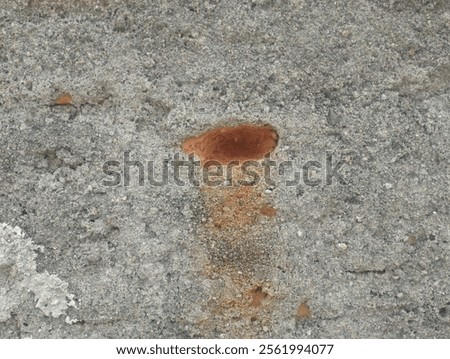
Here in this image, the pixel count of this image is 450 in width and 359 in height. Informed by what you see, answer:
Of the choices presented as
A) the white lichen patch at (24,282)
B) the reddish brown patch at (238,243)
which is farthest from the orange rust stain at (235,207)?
the white lichen patch at (24,282)

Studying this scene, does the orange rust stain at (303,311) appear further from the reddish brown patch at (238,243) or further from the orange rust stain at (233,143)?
the orange rust stain at (233,143)

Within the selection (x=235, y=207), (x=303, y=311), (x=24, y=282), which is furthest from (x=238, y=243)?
(x=24, y=282)

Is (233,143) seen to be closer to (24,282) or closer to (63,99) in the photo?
(63,99)

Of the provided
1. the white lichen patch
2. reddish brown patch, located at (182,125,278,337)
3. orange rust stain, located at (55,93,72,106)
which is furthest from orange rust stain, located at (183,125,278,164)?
the white lichen patch

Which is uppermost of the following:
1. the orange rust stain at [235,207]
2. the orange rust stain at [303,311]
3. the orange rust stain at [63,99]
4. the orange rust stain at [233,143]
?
the orange rust stain at [63,99]

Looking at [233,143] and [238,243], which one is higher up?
[233,143]

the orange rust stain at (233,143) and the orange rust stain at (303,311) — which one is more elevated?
the orange rust stain at (233,143)

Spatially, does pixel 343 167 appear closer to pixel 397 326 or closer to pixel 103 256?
pixel 397 326

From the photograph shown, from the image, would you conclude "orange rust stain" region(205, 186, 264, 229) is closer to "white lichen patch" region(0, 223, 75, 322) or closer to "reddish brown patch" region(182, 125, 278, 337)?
"reddish brown patch" region(182, 125, 278, 337)
